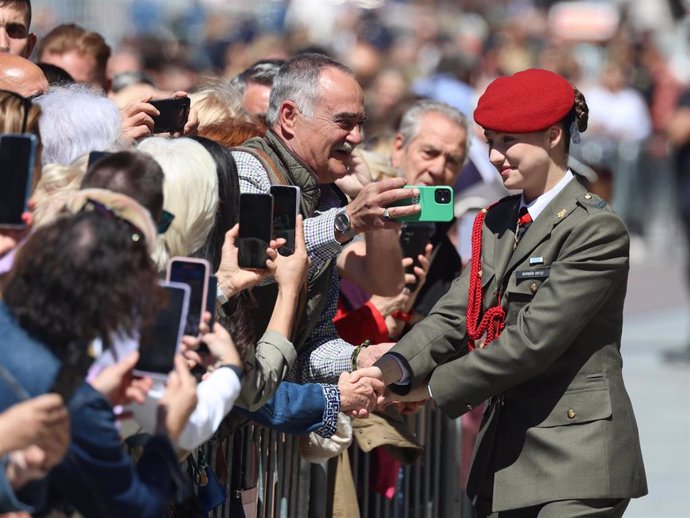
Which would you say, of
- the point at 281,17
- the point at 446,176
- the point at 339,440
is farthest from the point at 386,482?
the point at 281,17

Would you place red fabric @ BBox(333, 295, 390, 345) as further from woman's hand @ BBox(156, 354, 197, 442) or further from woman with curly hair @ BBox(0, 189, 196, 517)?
woman with curly hair @ BBox(0, 189, 196, 517)

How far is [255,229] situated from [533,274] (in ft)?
3.00

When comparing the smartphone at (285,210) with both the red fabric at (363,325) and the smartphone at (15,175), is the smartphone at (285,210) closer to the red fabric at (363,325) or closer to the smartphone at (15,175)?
the smartphone at (15,175)

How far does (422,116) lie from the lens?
661cm

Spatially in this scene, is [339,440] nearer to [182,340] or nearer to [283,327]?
[283,327]

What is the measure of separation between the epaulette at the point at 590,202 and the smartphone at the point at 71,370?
6.21ft

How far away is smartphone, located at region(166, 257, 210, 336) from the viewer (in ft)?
11.8

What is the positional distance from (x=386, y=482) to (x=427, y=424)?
421 millimetres

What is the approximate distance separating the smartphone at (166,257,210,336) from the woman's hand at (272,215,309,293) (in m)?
0.81

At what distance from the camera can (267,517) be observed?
4.98 meters

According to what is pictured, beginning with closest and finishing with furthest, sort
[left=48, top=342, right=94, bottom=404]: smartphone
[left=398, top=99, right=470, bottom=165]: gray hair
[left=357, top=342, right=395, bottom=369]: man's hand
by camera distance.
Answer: [left=48, top=342, right=94, bottom=404]: smartphone → [left=357, top=342, right=395, bottom=369]: man's hand → [left=398, top=99, right=470, bottom=165]: gray hair

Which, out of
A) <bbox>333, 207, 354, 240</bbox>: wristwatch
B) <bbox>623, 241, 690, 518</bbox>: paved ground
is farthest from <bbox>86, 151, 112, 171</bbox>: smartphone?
<bbox>623, 241, 690, 518</bbox>: paved ground

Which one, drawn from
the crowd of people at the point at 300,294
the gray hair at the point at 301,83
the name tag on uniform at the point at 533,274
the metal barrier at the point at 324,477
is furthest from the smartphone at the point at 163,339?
the gray hair at the point at 301,83

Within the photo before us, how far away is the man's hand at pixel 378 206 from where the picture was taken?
470 centimetres
